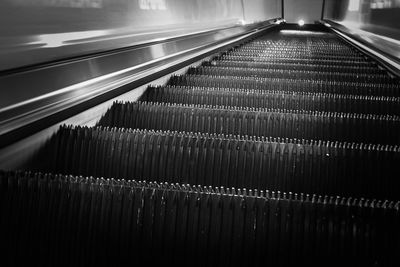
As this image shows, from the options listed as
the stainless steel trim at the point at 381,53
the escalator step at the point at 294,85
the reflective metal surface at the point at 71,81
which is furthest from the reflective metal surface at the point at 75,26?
the stainless steel trim at the point at 381,53

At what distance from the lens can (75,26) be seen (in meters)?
3.21

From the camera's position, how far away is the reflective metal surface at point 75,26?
2256 mm

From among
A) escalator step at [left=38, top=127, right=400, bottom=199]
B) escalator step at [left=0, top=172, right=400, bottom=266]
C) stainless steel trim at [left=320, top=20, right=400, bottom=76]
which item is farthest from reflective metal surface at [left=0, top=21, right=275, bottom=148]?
stainless steel trim at [left=320, top=20, right=400, bottom=76]

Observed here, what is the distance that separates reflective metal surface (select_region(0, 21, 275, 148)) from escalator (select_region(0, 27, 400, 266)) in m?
0.18

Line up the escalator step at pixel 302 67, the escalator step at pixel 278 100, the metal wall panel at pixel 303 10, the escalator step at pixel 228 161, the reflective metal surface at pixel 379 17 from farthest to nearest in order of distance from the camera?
the metal wall panel at pixel 303 10 → the reflective metal surface at pixel 379 17 → the escalator step at pixel 302 67 → the escalator step at pixel 278 100 → the escalator step at pixel 228 161

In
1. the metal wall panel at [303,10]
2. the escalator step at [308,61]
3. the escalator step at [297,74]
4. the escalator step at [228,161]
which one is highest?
the escalator step at [228,161]

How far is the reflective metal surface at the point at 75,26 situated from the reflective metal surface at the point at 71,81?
0.10m

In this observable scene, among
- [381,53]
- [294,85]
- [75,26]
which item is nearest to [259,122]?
[75,26]

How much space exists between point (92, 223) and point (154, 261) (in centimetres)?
24

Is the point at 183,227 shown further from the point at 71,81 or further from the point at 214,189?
the point at 71,81

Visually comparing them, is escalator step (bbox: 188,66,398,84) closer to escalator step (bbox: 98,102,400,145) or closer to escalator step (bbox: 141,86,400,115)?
escalator step (bbox: 141,86,400,115)

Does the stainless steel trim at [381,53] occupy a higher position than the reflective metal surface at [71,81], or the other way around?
the reflective metal surface at [71,81]

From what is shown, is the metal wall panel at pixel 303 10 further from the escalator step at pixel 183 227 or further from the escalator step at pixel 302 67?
the escalator step at pixel 183 227

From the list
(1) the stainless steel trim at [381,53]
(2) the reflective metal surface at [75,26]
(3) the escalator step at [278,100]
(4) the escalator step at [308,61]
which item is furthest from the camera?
(4) the escalator step at [308,61]
